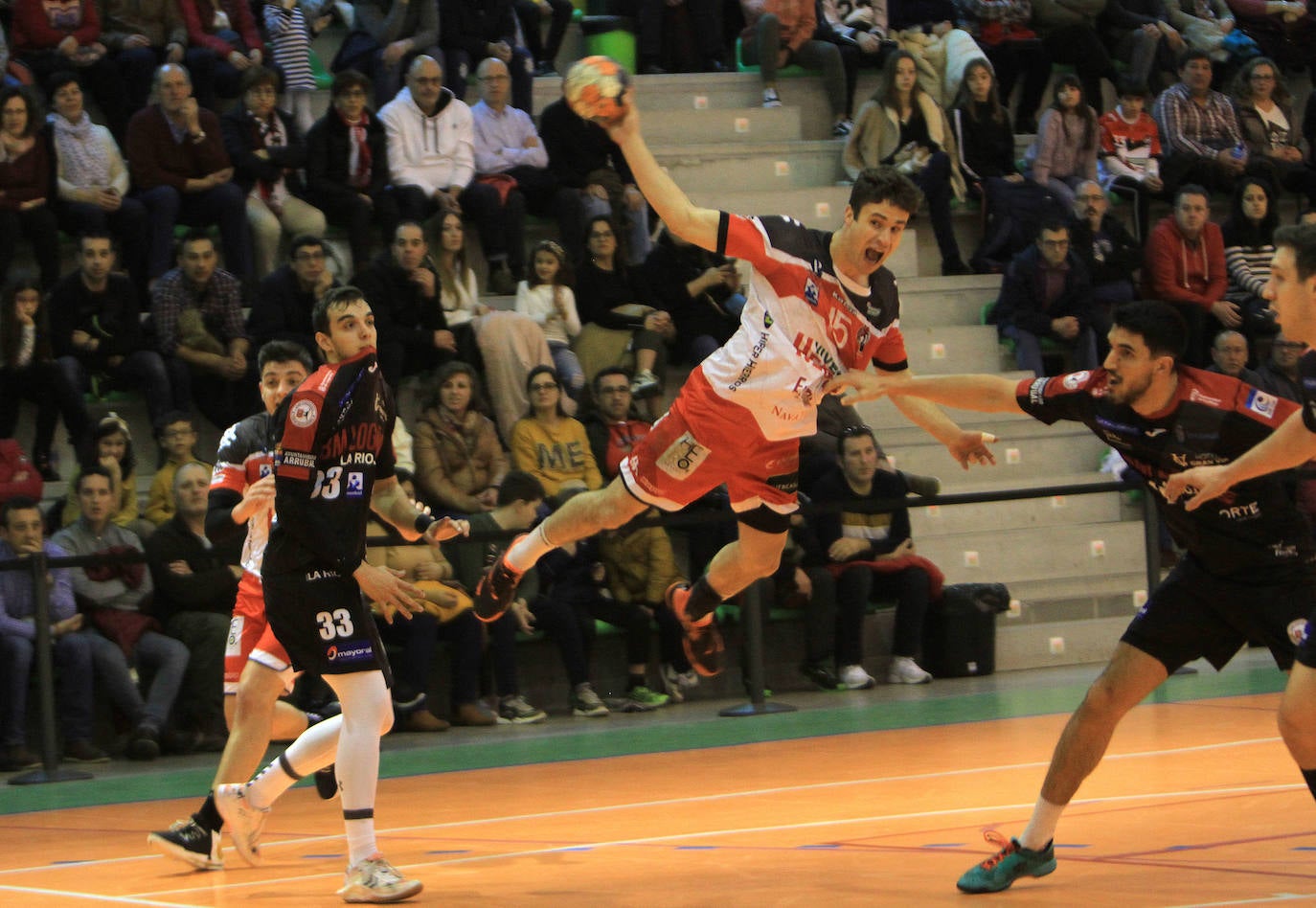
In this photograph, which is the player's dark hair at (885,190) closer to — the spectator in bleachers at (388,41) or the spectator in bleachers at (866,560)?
the spectator in bleachers at (866,560)

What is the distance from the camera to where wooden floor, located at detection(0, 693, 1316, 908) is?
5359 mm

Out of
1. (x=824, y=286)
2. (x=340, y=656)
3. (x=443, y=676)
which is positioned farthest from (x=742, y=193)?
(x=340, y=656)

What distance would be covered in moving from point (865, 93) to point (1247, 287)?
3822mm

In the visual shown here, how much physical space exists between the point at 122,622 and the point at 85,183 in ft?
11.8

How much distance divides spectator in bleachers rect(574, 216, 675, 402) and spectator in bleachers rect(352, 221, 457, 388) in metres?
1.09

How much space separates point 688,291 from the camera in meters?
12.5

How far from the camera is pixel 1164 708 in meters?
9.94

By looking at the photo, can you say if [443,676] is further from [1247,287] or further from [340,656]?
[1247,287]

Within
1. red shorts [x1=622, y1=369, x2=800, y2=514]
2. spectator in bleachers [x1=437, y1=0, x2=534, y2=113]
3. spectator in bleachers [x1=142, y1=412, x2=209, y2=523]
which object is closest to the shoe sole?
red shorts [x1=622, y1=369, x2=800, y2=514]

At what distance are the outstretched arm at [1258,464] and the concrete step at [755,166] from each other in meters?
9.82

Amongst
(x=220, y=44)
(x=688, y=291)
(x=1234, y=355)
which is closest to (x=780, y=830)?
(x=688, y=291)

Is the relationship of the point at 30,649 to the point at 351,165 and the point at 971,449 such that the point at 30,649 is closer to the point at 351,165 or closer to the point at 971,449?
the point at 351,165

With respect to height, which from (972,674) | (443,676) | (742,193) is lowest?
(972,674)

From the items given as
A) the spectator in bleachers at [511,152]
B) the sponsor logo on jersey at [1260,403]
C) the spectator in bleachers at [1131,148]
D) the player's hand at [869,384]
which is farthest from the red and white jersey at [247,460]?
the spectator in bleachers at [1131,148]
